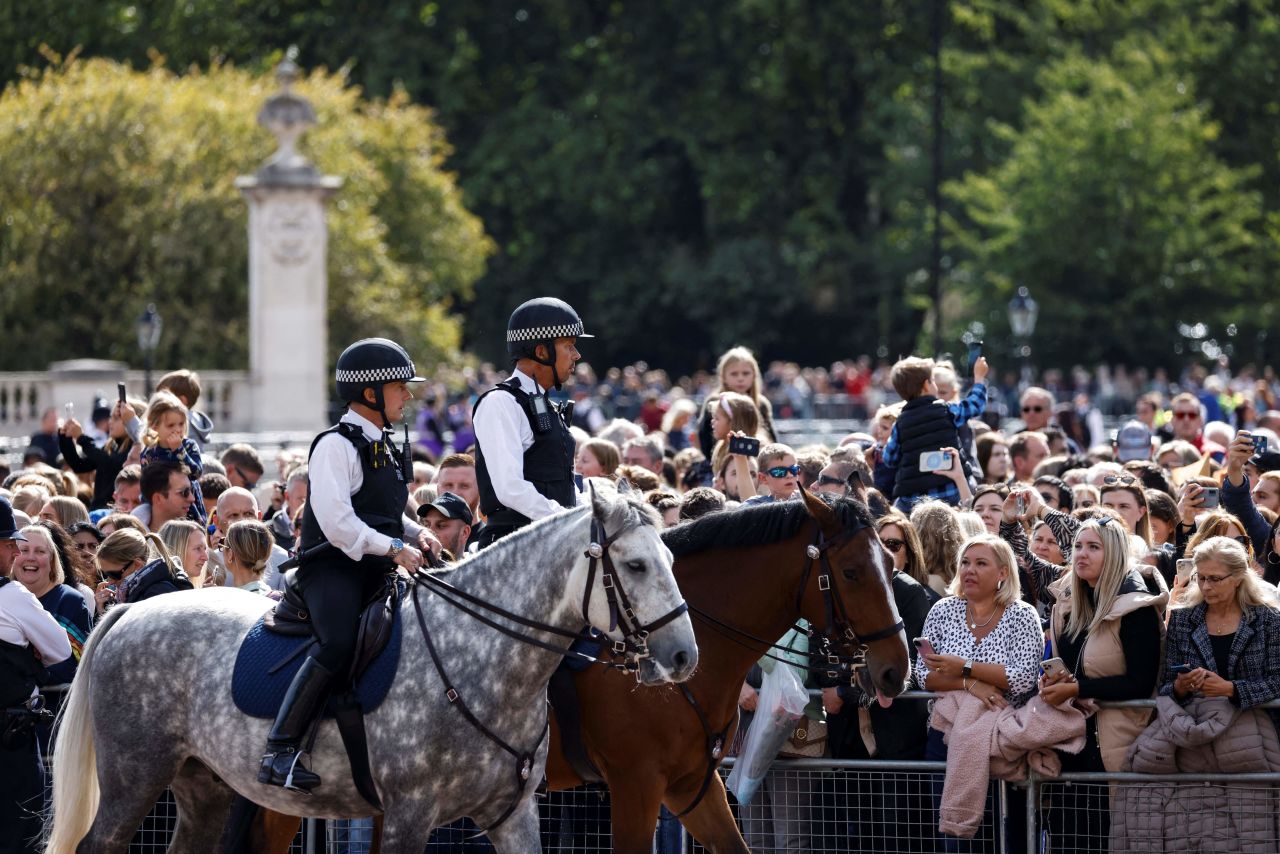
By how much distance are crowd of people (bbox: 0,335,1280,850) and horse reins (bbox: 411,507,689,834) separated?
43cm

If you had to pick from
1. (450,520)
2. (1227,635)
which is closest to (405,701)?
(450,520)

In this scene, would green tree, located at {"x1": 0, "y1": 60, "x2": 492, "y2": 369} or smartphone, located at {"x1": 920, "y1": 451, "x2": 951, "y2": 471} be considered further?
green tree, located at {"x1": 0, "y1": 60, "x2": 492, "y2": 369}

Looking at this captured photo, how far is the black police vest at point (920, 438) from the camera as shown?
12766 millimetres

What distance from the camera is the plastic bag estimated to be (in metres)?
9.82

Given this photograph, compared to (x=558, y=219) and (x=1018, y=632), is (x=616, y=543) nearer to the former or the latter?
(x=1018, y=632)

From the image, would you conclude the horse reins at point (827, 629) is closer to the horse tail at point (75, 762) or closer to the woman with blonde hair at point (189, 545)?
the horse tail at point (75, 762)

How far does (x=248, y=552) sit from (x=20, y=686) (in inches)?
56.5

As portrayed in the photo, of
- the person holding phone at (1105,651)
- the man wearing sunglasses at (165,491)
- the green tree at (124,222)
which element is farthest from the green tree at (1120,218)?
the person holding phone at (1105,651)

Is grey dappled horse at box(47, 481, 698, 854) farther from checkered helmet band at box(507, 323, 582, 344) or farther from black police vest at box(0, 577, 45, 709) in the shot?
checkered helmet band at box(507, 323, 582, 344)

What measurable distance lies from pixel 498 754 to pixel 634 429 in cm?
770

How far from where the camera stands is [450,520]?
1173 cm

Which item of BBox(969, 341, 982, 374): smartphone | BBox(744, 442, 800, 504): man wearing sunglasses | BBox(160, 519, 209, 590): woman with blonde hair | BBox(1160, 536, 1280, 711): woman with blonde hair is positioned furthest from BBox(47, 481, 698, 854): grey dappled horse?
BBox(969, 341, 982, 374): smartphone

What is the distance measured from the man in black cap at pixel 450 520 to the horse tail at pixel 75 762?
9.35 feet

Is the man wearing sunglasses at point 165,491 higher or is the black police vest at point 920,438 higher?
the black police vest at point 920,438
